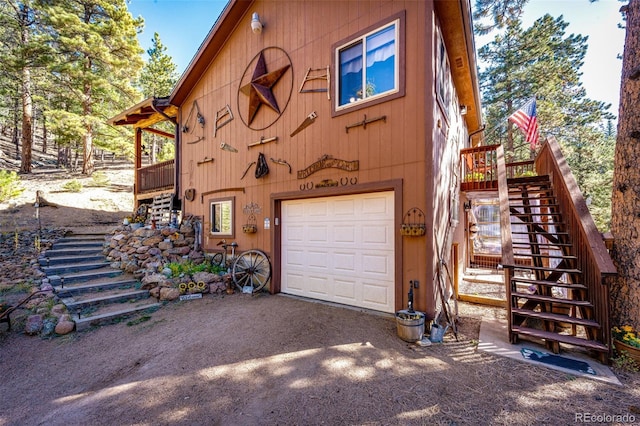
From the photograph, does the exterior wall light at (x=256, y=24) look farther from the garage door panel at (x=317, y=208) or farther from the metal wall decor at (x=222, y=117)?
the garage door panel at (x=317, y=208)

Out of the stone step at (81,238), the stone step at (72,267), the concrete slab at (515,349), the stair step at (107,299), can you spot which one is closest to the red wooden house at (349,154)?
the concrete slab at (515,349)

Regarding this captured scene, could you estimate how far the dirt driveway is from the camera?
2506 mm

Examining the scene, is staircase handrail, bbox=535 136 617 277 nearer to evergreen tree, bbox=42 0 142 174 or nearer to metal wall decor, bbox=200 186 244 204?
metal wall decor, bbox=200 186 244 204

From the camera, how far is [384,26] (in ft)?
15.9

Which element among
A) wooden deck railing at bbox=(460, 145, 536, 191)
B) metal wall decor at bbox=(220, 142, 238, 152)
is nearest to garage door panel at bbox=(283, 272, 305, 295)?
metal wall decor at bbox=(220, 142, 238, 152)

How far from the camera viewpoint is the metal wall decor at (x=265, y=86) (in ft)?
20.8

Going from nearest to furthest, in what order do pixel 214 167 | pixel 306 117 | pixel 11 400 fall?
pixel 11 400
pixel 306 117
pixel 214 167

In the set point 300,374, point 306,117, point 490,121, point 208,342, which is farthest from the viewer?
point 490,121

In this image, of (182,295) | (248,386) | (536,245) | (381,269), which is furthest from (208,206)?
(536,245)

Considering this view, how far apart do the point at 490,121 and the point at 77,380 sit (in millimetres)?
22428

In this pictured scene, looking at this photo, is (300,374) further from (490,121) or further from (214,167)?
(490,121)

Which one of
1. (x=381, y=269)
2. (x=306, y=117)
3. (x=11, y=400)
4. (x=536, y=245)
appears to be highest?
(x=306, y=117)

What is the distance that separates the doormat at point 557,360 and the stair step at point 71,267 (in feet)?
30.2

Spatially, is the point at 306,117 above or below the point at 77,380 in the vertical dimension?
above
